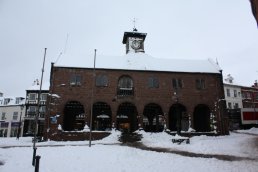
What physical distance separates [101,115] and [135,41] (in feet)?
47.4

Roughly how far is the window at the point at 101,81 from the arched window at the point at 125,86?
6.42 ft

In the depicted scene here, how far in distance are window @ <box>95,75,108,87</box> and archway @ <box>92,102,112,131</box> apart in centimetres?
328

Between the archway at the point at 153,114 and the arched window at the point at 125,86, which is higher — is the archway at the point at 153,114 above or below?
below

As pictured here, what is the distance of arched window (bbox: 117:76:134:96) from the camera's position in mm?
32125

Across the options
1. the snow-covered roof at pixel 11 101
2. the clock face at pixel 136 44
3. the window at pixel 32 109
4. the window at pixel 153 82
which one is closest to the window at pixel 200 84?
the window at pixel 153 82

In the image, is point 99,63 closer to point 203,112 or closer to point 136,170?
point 203,112

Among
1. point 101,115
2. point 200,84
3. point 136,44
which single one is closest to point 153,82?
point 200,84

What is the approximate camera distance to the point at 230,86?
56594 mm

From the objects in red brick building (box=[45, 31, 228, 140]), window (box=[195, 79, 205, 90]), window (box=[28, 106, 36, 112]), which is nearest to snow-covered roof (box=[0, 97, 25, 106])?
window (box=[28, 106, 36, 112])

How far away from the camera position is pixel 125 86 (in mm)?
32625

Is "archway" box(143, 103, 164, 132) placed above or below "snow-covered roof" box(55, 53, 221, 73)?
below

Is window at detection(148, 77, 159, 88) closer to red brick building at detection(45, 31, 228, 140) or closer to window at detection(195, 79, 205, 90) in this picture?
red brick building at detection(45, 31, 228, 140)

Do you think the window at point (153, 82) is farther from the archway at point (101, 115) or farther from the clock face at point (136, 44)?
the clock face at point (136, 44)

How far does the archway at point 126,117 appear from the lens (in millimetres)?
36906
